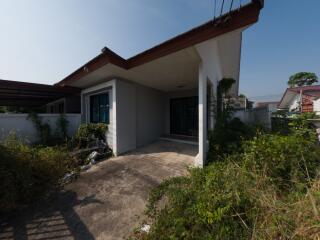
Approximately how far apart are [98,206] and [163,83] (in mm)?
4932

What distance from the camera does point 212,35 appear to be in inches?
113

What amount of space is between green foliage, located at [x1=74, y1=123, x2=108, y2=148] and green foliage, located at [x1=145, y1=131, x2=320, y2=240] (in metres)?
3.84

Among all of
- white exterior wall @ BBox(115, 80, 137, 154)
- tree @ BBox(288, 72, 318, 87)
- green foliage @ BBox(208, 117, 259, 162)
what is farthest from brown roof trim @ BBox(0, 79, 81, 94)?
tree @ BBox(288, 72, 318, 87)

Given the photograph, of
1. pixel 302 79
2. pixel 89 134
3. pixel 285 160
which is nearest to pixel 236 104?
pixel 285 160

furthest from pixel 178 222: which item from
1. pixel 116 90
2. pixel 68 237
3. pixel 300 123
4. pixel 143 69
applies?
pixel 116 90

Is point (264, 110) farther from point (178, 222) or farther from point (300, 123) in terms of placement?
point (178, 222)

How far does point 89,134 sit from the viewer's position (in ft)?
20.2

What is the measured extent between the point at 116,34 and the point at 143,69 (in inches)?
73.2

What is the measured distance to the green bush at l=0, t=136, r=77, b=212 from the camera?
2365mm

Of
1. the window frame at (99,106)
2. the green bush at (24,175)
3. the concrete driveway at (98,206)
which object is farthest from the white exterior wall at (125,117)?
the green bush at (24,175)

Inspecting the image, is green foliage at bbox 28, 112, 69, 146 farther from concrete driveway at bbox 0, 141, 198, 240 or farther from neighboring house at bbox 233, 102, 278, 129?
neighboring house at bbox 233, 102, 278, 129

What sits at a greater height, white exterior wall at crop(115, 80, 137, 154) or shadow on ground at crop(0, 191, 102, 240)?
white exterior wall at crop(115, 80, 137, 154)

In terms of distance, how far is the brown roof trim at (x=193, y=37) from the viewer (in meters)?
2.54

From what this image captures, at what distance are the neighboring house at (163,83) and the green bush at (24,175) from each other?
7.57 ft
